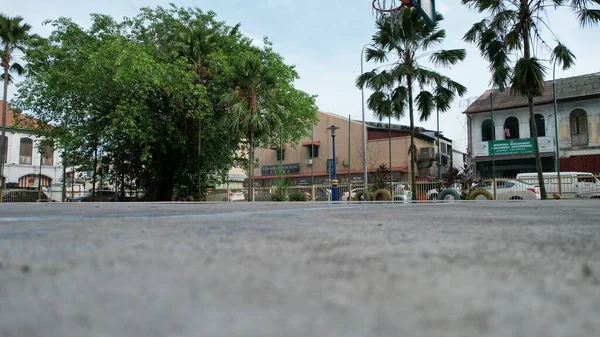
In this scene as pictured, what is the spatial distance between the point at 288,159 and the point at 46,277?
34.4 meters

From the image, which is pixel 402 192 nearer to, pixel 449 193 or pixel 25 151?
pixel 449 193

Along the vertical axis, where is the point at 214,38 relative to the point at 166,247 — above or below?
above

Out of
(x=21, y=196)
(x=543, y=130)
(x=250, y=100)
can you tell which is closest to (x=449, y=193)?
(x=250, y=100)

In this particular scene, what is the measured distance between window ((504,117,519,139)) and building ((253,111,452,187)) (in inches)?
219

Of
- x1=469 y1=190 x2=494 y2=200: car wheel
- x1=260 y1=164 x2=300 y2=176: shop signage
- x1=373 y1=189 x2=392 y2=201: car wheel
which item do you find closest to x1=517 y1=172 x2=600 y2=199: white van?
x1=469 y1=190 x2=494 y2=200: car wheel

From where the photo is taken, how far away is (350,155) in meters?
31.7

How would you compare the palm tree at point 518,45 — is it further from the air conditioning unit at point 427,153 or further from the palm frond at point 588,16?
the air conditioning unit at point 427,153

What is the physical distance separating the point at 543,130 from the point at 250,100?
18481 millimetres

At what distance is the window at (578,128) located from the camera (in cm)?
2342

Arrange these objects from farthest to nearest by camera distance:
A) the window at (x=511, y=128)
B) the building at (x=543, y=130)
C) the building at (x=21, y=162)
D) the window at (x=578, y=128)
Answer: the building at (x=21, y=162), the window at (x=511, y=128), the window at (x=578, y=128), the building at (x=543, y=130)

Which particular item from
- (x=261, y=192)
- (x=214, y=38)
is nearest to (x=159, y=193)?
(x=261, y=192)

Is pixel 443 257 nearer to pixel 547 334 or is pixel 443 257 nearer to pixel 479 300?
pixel 479 300

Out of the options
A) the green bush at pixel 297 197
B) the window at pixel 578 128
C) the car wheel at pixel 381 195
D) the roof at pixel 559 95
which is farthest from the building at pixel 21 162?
the window at pixel 578 128

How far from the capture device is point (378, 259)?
0.94 metres
